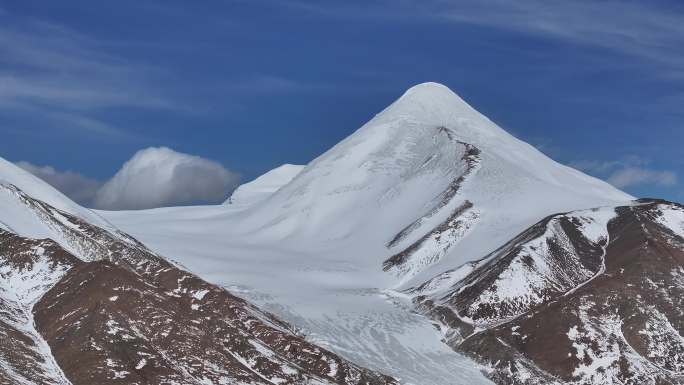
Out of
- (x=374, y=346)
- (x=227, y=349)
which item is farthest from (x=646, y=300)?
(x=227, y=349)

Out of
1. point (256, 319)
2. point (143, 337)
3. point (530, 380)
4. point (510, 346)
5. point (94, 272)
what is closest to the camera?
point (143, 337)

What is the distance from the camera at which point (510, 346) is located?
192500 mm

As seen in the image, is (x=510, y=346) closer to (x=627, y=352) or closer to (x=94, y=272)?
(x=627, y=352)

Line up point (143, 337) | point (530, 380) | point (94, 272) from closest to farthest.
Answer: point (143, 337)
point (94, 272)
point (530, 380)

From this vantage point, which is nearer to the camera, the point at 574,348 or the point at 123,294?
the point at 123,294

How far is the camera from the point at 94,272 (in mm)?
149125

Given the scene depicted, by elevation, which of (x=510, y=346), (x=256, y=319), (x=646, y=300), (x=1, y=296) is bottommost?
(x=1, y=296)

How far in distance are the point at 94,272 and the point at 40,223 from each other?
40.0 metres

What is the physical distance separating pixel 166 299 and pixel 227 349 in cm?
1341

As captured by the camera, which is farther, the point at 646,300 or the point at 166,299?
the point at 646,300

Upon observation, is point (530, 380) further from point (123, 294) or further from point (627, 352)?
point (123, 294)

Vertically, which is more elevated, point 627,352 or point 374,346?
point 627,352

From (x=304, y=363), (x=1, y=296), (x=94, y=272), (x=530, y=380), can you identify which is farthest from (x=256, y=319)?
(x=530, y=380)

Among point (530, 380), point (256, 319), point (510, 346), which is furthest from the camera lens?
point (510, 346)
